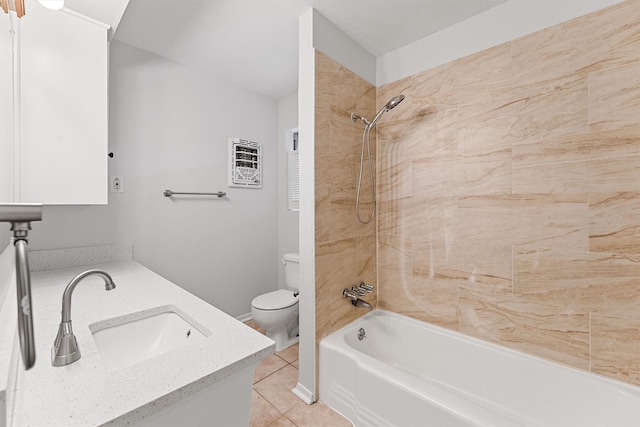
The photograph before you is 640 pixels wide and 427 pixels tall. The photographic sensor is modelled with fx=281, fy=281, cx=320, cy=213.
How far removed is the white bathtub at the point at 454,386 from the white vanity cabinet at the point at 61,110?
166cm

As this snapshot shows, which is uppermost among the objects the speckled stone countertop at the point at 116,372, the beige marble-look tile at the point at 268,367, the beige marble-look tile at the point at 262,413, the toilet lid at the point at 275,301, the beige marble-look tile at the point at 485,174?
the beige marble-look tile at the point at 485,174

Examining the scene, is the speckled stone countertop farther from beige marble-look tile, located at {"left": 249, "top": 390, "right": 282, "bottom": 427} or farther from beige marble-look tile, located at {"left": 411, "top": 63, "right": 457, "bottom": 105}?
beige marble-look tile, located at {"left": 411, "top": 63, "right": 457, "bottom": 105}

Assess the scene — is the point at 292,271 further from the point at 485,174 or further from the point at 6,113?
the point at 6,113

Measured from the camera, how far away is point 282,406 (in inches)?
65.2

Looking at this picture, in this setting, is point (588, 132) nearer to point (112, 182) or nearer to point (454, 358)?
point (454, 358)

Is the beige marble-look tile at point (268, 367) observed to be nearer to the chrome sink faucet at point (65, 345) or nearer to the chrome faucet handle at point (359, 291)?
the chrome faucet handle at point (359, 291)

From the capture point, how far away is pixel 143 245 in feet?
6.92

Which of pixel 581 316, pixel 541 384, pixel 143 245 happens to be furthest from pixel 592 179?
pixel 143 245

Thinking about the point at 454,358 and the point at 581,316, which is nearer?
the point at 581,316

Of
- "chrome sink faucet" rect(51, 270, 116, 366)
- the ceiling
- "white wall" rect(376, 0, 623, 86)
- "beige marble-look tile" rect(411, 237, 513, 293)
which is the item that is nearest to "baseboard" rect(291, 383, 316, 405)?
"beige marble-look tile" rect(411, 237, 513, 293)

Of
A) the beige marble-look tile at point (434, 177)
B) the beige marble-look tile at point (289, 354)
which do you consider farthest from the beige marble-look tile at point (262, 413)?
the beige marble-look tile at point (434, 177)

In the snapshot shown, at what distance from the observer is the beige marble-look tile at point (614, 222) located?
4.29ft

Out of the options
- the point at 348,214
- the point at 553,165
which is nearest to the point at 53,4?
the point at 348,214

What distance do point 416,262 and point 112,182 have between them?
220 cm
